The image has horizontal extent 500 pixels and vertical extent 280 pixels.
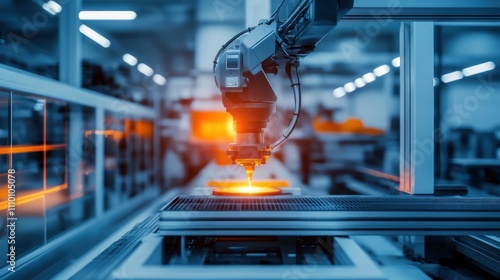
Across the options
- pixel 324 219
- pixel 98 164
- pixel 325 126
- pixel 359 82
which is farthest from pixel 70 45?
pixel 359 82

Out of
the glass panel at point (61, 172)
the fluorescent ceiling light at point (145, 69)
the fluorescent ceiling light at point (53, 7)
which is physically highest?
the fluorescent ceiling light at point (145, 69)

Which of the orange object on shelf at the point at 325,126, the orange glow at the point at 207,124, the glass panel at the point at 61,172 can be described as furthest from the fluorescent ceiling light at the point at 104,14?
the orange object on shelf at the point at 325,126

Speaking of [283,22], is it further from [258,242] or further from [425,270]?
[425,270]

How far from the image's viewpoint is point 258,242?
4.37 feet

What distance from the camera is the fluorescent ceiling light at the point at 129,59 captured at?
6.51 meters

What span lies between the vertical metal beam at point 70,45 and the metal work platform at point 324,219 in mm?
2572

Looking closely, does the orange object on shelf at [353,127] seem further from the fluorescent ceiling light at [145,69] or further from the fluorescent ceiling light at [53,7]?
the fluorescent ceiling light at [53,7]

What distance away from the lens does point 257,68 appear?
1316 millimetres

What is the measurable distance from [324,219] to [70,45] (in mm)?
3155

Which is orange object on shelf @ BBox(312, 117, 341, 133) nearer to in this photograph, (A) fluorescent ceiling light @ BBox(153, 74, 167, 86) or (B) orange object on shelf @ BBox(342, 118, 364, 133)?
(B) orange object on shelf @ BBox(342, 118, 364, 133)

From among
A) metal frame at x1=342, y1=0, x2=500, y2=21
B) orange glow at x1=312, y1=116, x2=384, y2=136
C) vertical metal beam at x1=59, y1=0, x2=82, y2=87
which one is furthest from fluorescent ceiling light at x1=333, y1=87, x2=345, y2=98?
metal frame at x1=342, y1=0, x2=500, y2=21

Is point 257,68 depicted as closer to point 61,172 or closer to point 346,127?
point 61,172

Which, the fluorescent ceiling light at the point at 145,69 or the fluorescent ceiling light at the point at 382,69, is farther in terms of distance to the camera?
the fluorescent ceiling light at the point at 145,69

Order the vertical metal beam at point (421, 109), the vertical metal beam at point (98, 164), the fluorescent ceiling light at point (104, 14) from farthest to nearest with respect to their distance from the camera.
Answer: the vertical metal beam at point (98, 164)
the fluorescent ceiling light at point (104, 14)
the vertical metal beam at point (421, 109)
